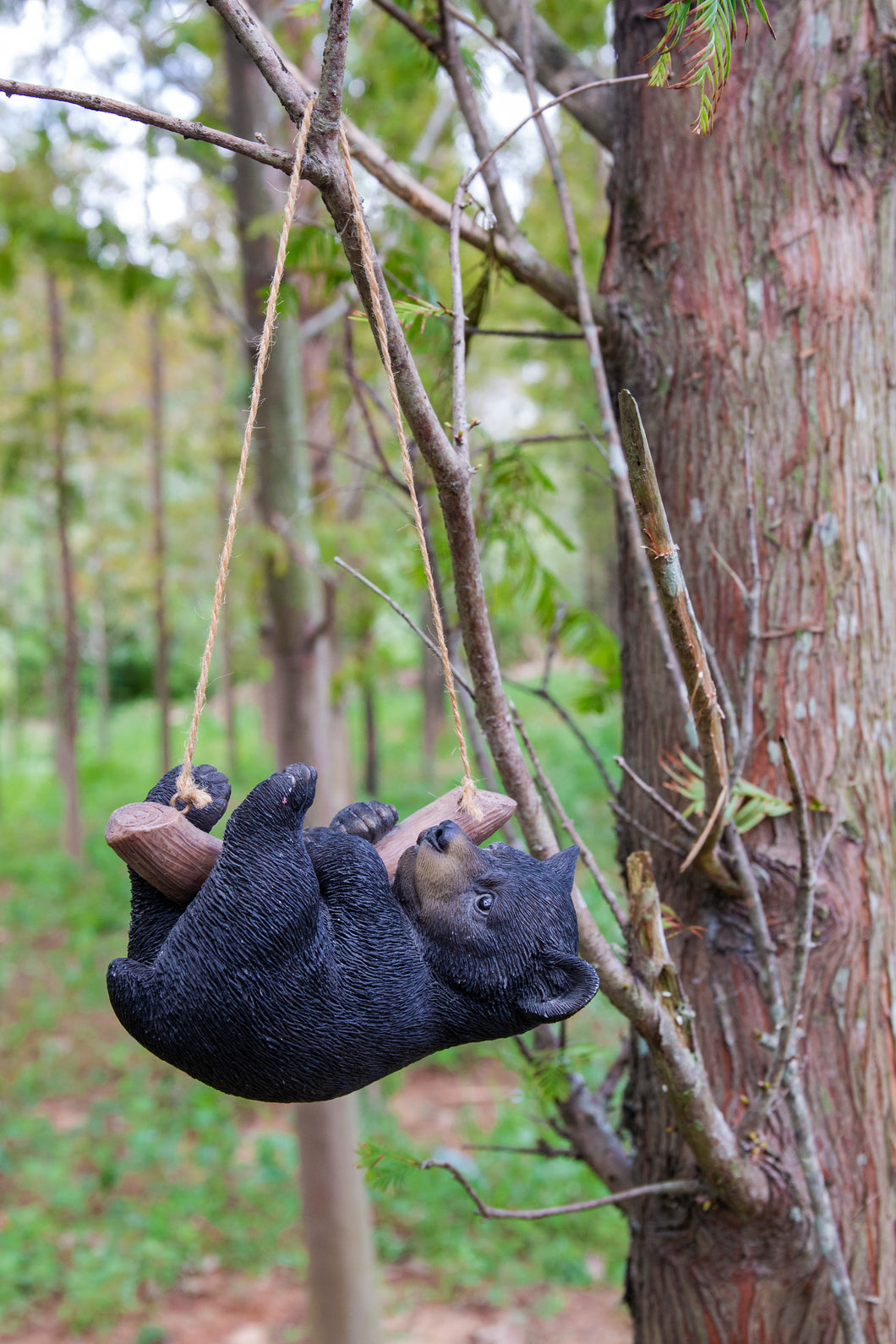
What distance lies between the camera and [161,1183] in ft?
14.4

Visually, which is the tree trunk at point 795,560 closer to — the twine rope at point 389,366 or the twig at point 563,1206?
the twig at point 563,1206

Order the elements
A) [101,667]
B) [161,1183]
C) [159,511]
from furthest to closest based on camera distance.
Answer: [101,667] → [159,511] → [161,1183]

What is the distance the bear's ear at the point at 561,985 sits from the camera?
3.06ft

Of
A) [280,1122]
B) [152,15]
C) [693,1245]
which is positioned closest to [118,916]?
[280,1122]

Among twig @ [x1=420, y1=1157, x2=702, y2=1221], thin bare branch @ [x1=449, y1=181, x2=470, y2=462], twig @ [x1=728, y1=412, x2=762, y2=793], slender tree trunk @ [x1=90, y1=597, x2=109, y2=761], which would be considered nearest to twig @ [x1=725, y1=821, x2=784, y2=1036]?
twig @ [x1=728, y1=412, x2=762, y2=793]

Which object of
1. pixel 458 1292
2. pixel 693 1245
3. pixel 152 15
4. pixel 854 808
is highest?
pixel 152 15

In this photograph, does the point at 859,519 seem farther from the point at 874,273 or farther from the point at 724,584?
the point at 874,273

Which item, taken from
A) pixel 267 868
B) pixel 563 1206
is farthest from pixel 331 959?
pixel 563 1206

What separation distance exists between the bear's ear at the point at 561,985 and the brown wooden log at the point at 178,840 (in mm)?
183

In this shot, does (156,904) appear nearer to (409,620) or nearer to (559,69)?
(409,620)

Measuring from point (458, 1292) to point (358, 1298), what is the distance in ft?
2.57

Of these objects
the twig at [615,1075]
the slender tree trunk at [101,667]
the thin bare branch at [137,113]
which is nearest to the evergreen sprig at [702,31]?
the thin bare branch at [137,113]

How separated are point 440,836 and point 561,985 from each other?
190 mm

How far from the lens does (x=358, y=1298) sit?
3217mm
